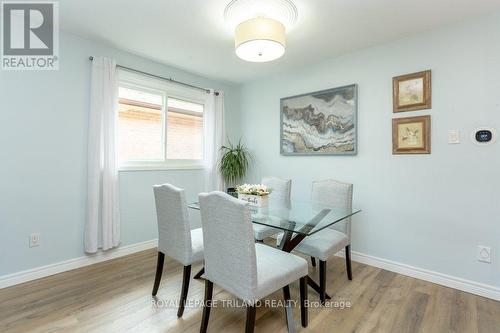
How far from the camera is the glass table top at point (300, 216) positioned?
175cm

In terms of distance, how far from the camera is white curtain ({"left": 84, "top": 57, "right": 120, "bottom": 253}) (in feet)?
8.52

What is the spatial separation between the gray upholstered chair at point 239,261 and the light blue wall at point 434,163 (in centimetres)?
149

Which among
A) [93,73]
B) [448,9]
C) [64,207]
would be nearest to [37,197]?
[64,207]

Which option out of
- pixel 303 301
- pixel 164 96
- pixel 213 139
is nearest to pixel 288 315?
pixel 303 301

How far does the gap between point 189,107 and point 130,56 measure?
976 millimetres

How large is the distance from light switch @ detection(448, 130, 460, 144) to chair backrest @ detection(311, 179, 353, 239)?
0.97 m

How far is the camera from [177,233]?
6.16 ft

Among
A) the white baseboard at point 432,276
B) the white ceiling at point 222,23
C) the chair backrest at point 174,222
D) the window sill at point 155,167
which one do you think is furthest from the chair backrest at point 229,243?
the white baseboard at point 432,276

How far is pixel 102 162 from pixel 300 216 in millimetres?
2138

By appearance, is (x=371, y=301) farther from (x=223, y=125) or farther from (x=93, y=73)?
(x=93, y=73)

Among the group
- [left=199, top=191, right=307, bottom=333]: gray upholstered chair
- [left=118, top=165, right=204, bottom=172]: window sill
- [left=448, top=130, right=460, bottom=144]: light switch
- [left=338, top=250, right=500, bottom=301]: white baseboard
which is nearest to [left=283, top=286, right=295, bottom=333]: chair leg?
[left=199, top=191, right=307, bottom=333]: gray upholstered chair

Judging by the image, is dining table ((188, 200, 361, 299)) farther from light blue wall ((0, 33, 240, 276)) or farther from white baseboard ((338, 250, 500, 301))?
light blue wall ((0, 33, 240, 276))

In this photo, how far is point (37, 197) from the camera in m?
2.33

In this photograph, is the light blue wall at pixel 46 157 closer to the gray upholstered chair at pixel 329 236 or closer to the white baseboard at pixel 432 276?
the gray upholstered chair at pixel 329 236
